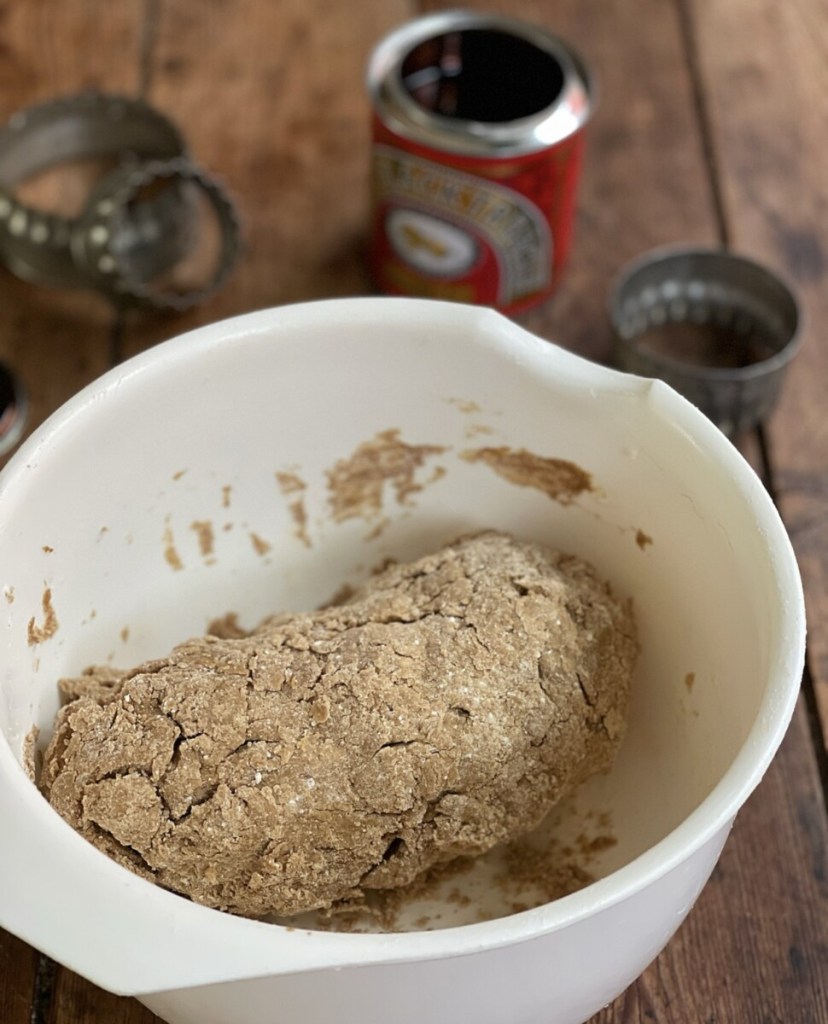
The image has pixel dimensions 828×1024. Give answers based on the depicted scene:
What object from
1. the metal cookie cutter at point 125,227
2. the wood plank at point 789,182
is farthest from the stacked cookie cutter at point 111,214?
the wood plank at point 789,182

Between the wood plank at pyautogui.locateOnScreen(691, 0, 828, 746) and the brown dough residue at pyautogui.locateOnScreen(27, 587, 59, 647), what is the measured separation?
1.76 ft

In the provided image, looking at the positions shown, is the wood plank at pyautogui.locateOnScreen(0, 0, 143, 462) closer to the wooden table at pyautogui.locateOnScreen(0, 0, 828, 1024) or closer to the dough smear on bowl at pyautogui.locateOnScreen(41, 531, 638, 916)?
the wooden table at pyautogui.locateOnScreen(0, 0, 828, 1024)

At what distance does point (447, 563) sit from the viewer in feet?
2.64

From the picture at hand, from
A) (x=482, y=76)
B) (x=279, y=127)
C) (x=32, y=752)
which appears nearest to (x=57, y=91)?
(x=279, y=127)

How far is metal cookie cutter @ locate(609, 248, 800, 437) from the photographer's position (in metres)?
1.11

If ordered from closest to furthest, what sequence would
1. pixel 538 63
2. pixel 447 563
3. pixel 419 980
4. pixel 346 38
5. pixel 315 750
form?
pixel 419 980
pixel 315 750
pixel 447 563
pixel 538 63
pixel 346 38

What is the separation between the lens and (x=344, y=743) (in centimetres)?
71

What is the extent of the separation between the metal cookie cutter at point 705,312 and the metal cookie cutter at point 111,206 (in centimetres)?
36

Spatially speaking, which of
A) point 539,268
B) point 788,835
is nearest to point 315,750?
point 788,835

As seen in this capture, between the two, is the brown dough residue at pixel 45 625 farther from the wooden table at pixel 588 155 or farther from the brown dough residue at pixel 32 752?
the wooden table at pixel 588 155

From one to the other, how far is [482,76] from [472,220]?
0.15 metres

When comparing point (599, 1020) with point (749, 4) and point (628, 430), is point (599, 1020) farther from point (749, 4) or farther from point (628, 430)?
point (749, 4)

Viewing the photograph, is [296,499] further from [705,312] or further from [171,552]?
[705,312]

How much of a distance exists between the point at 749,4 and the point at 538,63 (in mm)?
477
